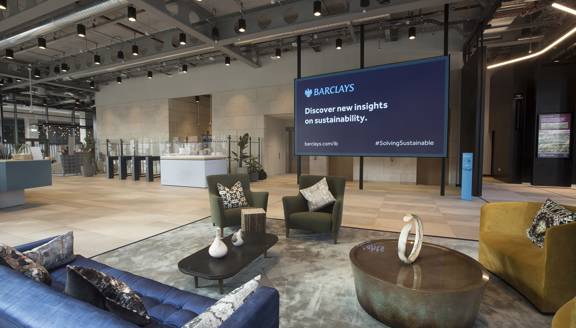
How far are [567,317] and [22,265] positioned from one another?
2.54 meters

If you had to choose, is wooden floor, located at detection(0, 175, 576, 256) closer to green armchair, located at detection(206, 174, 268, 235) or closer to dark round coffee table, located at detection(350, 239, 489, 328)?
green armchair, located at detection(206, 174, 268, 235)

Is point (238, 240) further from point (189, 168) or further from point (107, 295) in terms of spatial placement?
point (189, 168)

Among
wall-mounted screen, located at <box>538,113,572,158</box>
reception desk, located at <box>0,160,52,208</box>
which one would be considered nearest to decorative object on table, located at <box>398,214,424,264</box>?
reception desk, located at <box>0,160,52,208</box>

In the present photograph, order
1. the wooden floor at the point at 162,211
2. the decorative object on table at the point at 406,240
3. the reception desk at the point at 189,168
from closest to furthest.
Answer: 1. the decorative object on table at the point at 406,240
2. the wooden floor at the point at 162,211
3. the reception desk at the point at 189,168

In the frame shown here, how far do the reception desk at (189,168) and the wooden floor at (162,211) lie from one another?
52 cm

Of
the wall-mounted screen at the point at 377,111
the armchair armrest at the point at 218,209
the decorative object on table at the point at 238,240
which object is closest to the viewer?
the decorative object on table at the point at 238,240

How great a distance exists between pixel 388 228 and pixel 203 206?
379 centimetres

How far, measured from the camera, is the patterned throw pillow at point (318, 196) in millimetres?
3902

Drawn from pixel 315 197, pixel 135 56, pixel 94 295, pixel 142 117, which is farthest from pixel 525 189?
pixel 142 117

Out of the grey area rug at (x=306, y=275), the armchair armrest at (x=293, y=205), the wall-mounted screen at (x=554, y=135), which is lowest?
the grey area rug at (x=306, y=275)

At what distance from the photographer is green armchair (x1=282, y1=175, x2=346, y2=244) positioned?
11.8 feet

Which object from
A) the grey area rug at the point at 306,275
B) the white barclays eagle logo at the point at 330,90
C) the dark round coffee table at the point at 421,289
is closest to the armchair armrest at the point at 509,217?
the grey area rug at the point at 306,275

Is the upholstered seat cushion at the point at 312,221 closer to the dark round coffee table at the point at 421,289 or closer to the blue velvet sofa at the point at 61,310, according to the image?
the dark round coffee table at the point at 421,289

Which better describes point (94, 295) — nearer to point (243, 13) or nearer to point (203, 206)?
point (203, 206)
